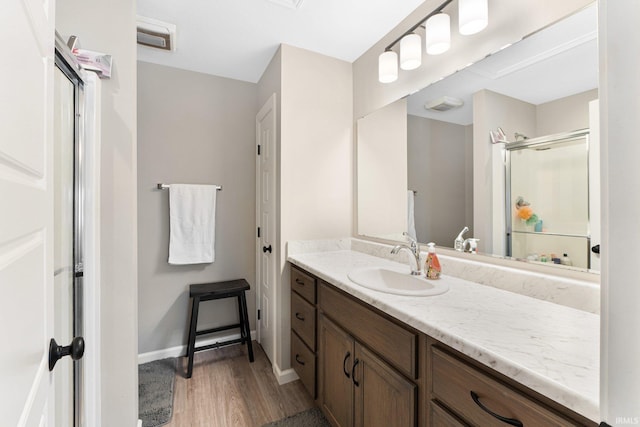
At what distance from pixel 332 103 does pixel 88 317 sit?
1.97 m

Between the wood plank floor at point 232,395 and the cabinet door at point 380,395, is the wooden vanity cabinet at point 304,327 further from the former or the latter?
the cabinet door at point 380,395

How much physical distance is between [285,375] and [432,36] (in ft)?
7.52

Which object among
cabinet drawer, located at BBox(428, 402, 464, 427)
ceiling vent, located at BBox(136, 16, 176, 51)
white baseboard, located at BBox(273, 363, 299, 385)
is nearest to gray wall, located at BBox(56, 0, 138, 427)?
ceiling vent, located at BBox(136, 16, 176, 51)

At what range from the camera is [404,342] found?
95 cm

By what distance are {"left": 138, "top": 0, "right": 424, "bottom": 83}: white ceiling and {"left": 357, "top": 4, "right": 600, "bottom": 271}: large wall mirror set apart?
0.53 m

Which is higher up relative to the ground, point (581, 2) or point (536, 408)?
point (581, 2)

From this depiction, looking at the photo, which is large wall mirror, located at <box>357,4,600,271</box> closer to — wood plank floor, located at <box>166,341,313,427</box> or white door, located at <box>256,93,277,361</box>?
white door, located at <box>256,93,277,361</box>

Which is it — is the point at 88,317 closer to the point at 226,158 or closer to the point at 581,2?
the point at 226,158

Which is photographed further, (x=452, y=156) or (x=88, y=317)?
(x=452, y=156)

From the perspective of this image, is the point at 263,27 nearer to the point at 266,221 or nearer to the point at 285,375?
the point at 266,221

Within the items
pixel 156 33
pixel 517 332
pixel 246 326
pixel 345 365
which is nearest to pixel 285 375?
pixel 246 326

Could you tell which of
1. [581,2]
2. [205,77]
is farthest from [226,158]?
[581,2]

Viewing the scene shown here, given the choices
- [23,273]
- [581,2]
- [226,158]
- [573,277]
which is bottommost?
[573,277]

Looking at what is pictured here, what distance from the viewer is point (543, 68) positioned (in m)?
1.11
